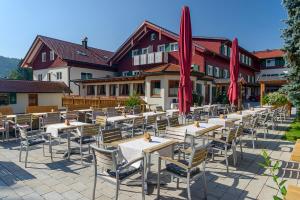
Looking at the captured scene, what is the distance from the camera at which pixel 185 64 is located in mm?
7328

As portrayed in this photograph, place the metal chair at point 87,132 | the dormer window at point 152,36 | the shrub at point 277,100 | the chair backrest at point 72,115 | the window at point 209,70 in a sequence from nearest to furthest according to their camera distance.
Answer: the metal chair at point 87,132, the chair backrest at point 72,115, the shrub at point 277,100, the window at point 209,70, the dormer window at point 152,36

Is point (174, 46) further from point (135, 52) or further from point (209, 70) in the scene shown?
point (135, 52)

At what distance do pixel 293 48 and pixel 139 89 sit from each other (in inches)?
520

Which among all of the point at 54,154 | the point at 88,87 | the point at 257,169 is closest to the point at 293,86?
the point at 257,169

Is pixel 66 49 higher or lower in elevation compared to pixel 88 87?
higher

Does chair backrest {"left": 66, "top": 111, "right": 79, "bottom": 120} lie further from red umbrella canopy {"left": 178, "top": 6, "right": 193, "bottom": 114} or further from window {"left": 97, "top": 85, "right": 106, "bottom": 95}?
window {"left": 97, "top": 85, "right": 106, "bottom": 95}

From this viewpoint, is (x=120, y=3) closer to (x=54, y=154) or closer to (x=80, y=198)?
(x=54, y=154)

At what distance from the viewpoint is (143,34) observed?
86.2ft

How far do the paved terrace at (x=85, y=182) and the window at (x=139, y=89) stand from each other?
597 inches

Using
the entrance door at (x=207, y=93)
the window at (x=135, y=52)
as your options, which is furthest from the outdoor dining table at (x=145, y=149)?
the window at (x=135, y=52)

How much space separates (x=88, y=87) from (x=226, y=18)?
17055 mm

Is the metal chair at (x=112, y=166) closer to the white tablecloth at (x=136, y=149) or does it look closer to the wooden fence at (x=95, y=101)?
the white tablecloth at (x=136, y=149)

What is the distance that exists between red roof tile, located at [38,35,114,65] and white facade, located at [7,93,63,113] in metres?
7.05

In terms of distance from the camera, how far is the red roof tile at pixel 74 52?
89.1ft
